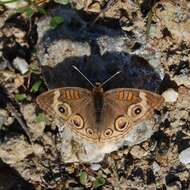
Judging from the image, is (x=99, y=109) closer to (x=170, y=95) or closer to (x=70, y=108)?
(x=70, y=108)

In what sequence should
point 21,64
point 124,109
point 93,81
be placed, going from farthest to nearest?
point 21,64, point 93,81, point 124,109

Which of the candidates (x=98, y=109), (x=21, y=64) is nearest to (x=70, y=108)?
(x=98, y=109)

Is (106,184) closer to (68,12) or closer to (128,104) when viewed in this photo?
(128,104)

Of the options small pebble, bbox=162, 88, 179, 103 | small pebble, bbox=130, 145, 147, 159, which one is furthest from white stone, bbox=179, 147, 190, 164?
small pebble, bbox=162, 88, 179, 103

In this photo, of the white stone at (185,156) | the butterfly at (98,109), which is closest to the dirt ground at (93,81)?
the white stone at (185,156)

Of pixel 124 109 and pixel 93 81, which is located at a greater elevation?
pixel 93 81
